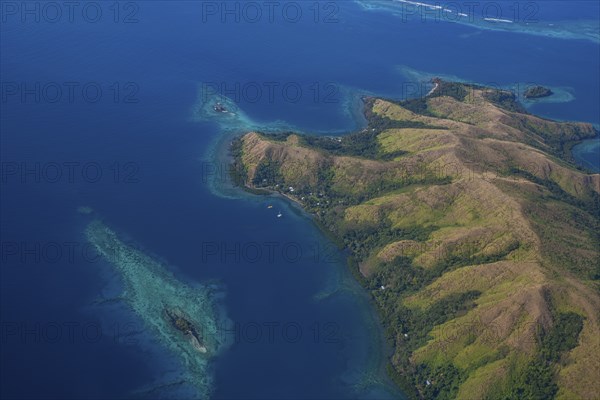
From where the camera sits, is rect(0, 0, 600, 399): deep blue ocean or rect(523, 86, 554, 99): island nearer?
rect(0, 0, 600, 399): deep blue ocean

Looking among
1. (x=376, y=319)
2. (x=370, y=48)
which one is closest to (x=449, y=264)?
(x=376, y=319)

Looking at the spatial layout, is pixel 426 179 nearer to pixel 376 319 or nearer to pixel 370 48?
pixel 376 319

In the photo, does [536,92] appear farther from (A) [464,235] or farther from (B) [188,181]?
(B) [188,181]

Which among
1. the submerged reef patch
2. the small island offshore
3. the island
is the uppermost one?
the island

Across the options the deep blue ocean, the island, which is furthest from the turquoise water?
the island

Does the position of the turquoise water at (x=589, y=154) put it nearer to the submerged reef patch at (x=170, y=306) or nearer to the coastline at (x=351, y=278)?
the coastline at (x=351, y=278)

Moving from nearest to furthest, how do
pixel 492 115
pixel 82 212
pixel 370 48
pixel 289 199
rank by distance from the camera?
pixel 82 212 < pixel 289 199 < pixel 492 115 < pixel 370 48

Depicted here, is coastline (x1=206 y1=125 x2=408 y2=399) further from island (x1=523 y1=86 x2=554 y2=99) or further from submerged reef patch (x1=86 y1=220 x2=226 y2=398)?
island (x1=523 y1=86 x2=554 y2=99)

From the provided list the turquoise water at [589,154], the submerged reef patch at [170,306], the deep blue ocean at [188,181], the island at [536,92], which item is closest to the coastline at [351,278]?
the deep blue ocean at [188,181]
